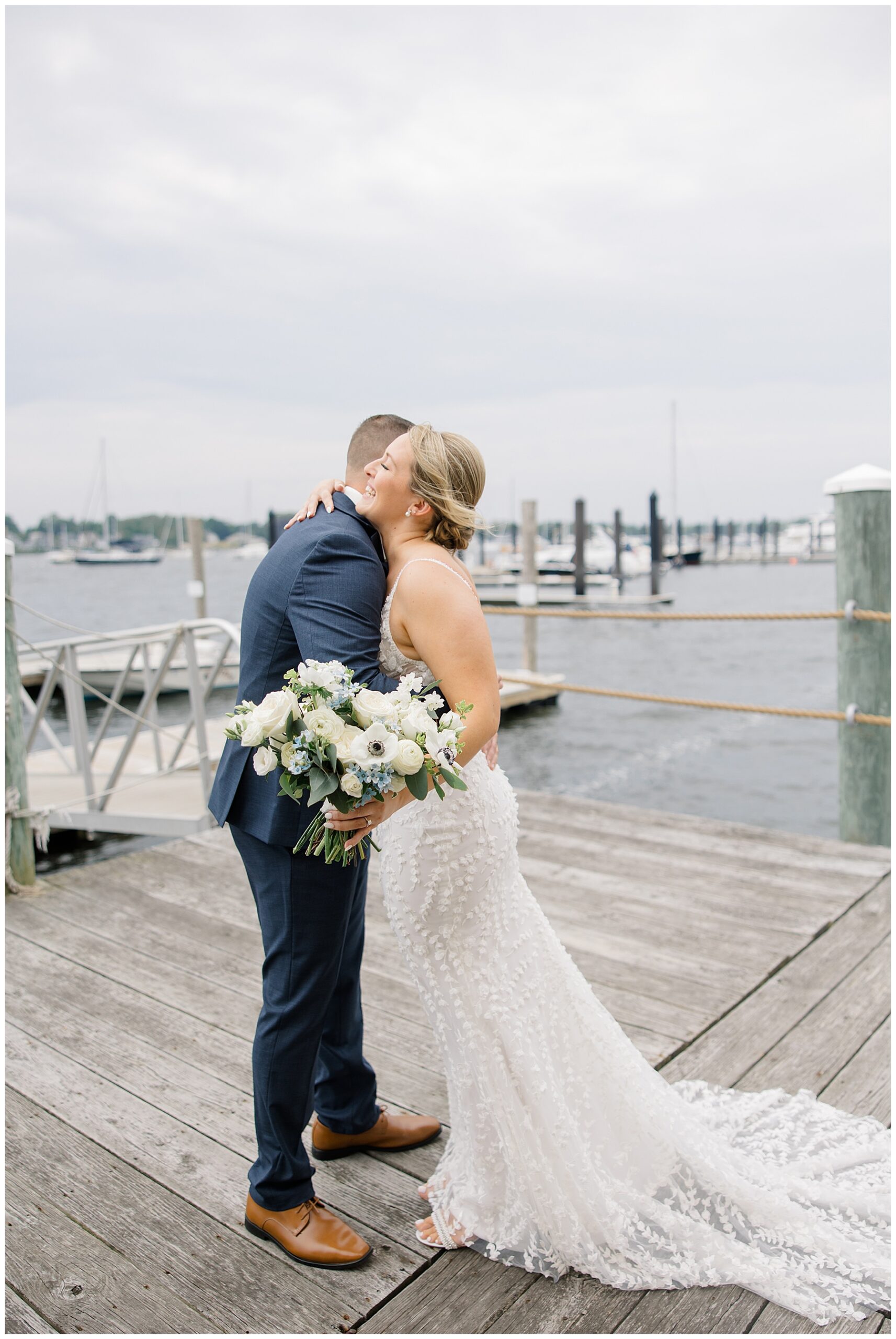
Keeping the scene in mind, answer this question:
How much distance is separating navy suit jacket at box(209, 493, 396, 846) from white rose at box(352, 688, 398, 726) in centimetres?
16

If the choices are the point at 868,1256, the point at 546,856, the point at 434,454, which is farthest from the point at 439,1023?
the point at 546,856

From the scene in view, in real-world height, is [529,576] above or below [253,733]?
above

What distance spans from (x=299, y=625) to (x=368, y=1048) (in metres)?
1.51

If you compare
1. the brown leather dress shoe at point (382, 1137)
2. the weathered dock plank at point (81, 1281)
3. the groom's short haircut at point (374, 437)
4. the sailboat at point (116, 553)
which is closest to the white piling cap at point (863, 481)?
the groom's short haircut at point (374, 437)

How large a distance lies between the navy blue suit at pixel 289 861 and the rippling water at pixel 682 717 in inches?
407

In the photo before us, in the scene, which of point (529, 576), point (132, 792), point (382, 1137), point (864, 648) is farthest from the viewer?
point (529, 576)

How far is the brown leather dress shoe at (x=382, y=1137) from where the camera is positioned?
2041mm

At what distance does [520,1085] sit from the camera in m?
1.71

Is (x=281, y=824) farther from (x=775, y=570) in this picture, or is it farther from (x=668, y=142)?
(x=775, y=570)

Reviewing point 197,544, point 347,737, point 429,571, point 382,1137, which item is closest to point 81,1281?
point 382,1137

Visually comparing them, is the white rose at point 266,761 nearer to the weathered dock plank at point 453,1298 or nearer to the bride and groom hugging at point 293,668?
the bride and groom hugging at point 293,668

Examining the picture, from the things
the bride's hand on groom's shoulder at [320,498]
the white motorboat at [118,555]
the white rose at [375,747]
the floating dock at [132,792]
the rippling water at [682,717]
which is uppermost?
the white motorboat at [118,555]

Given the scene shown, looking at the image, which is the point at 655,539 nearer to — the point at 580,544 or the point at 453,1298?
the point at 580,544

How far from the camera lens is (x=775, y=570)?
69.4 meters
